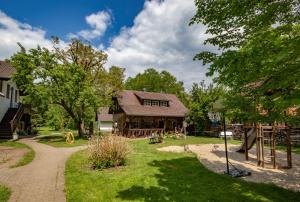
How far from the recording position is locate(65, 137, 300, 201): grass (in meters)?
7.82

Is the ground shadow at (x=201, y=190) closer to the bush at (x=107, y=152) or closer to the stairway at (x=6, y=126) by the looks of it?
the bush at (x=107, y=152)

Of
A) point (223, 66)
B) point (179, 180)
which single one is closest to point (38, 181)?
point (179, 180)

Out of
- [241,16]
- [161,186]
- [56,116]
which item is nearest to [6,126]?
[56,116]

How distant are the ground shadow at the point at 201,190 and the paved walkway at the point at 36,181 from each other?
2300 millimetres

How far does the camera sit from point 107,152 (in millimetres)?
11805

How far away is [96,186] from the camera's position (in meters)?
8.86

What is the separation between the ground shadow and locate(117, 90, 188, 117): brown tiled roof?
22.5 m

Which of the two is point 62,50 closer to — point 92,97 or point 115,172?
point 92,97

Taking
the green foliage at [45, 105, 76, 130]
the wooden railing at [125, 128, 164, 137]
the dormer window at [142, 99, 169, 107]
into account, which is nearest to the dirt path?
the wooden railing at [125, 128, 164, 137]

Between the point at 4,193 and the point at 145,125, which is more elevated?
the point at 145,125

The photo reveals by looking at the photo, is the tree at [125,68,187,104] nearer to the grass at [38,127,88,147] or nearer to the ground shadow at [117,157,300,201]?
the grass at [38,127,88,147]

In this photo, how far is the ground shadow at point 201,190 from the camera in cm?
779

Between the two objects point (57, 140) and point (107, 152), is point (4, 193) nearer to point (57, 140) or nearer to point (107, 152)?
point (107, 152)

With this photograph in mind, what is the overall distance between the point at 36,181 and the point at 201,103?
87.8 feet
